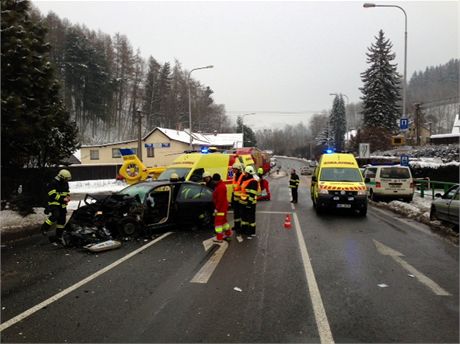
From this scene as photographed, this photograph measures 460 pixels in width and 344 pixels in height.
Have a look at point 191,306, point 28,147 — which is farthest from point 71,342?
point 28,147

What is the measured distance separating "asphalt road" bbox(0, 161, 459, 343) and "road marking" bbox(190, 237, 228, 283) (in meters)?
0.07

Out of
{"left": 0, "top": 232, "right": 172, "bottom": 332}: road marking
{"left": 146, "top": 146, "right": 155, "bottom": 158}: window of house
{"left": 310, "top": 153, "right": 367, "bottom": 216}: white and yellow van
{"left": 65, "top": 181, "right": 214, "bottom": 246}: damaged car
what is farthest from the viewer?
{"left": 146, "top": 146, "right": 155, "bottom": 158}: window of house

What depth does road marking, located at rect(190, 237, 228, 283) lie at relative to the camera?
22.0 feet

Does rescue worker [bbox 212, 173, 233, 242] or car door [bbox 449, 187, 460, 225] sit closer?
rescue worker [bbox 212, 173, 233, 242]

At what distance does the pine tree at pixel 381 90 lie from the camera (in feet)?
180

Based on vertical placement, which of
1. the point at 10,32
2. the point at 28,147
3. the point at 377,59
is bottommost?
the point at 28,147

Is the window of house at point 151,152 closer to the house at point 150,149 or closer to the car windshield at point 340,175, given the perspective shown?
the house at point 150,149

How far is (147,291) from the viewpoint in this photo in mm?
6016

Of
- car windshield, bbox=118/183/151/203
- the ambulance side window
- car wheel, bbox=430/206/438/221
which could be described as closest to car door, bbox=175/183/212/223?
car windshield, bbox=118/183/151/203

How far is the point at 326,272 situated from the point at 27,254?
6214 millimetres

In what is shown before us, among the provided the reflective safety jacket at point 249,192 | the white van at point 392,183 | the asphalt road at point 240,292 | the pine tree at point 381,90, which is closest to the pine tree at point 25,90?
the asphalt road at point 240,292

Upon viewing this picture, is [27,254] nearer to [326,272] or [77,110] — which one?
[326,272]

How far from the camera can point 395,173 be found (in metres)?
18.7

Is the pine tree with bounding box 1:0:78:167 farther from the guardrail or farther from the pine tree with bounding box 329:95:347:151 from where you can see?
the pine tree with bounding box 329:95:347:151
